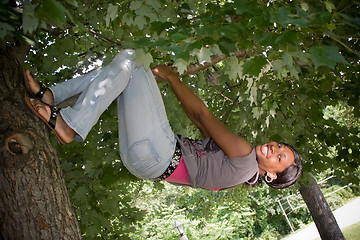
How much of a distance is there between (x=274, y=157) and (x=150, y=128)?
3.67 ft

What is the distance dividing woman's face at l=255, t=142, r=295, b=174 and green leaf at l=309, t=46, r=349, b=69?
1333mm

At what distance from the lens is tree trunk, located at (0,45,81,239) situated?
206cm

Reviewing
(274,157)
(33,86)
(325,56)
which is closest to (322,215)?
(274,157)

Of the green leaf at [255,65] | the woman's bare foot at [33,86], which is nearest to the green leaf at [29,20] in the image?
the woman's bare foot at [33,86]

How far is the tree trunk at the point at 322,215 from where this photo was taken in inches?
306

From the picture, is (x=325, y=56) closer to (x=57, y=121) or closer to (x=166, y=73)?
(x=166, y=73)

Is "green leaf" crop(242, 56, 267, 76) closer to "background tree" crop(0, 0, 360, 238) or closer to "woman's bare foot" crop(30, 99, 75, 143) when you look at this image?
"background tree" crop(0, 0, 360, 238)

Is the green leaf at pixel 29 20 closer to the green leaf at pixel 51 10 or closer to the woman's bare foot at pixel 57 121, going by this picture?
the green leaf at pixel 51 10

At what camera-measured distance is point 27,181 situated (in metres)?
2.11

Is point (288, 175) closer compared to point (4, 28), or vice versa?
point (4, 28)

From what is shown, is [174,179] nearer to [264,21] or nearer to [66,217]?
[66,217]

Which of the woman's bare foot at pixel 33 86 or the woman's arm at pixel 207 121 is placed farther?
the woman's arm at pixel 207 121

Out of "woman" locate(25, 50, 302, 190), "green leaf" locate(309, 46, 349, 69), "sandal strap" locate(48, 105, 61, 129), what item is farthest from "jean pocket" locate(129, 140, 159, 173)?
"green leaf" locate(309, 46, 349, 69)

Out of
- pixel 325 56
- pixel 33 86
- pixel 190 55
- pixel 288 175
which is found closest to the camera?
pixel 325 56
